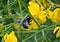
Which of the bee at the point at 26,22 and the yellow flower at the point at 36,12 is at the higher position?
the yellow flower at the point at 36,12

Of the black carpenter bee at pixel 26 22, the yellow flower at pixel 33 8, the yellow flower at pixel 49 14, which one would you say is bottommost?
the black carpenter bee at pixel 26 22

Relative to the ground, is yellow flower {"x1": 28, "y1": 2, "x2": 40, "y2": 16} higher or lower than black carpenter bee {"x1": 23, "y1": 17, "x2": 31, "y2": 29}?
higher

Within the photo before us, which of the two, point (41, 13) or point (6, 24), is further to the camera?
point (6, 24)

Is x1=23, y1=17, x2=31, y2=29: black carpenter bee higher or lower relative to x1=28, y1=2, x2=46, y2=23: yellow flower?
lower

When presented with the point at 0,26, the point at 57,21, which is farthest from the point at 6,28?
the point at 57,21

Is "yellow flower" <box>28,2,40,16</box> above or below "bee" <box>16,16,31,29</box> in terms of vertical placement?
above

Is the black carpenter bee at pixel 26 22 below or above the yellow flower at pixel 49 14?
below

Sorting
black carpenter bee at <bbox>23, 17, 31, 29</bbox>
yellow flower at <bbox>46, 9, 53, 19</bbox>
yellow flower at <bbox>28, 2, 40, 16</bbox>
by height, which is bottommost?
black carpenter bee at <bbox>23, 17, 31, 29</bbox>

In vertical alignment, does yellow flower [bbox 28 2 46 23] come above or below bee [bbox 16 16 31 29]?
above

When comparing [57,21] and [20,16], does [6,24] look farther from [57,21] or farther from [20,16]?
[57,21]

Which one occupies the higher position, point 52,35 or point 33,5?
Answer: point 33,5

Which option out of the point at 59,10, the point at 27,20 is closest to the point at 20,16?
the point at 27,20
